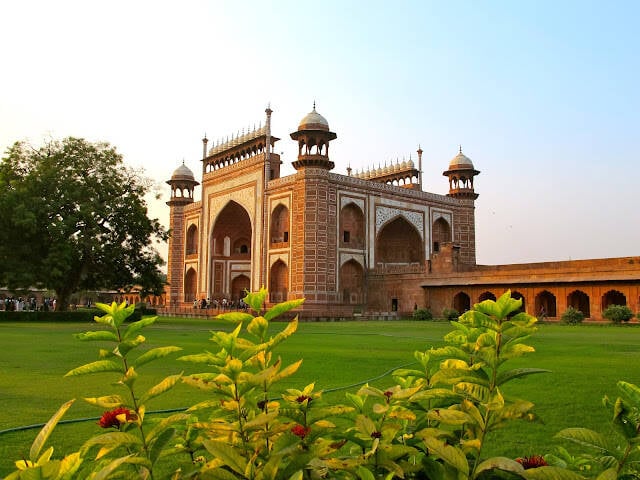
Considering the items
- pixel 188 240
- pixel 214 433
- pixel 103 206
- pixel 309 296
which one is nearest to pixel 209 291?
pixel 188 240

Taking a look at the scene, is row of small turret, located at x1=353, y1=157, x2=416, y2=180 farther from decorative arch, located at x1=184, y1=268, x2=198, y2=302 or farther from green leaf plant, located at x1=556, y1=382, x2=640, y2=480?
green leaf plant, located at x1=556, y1=382, x2=640, y2=480

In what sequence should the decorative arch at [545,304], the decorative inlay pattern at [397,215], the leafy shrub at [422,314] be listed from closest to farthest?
the decorative arch at [545,304], the leafy shrub at [422,314], the decorative inlay pattern at [397,215]

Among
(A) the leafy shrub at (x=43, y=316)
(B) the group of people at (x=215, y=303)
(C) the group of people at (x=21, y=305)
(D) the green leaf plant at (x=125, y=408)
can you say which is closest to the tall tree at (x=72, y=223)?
(A) the leafy shrub at (x=43, y=316)

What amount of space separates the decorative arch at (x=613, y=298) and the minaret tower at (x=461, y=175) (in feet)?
43.6

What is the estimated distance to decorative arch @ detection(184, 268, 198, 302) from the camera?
117 feet

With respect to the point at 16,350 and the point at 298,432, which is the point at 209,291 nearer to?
the point at 16,350

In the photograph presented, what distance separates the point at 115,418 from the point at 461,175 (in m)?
33.6

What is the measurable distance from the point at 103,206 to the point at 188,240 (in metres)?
17.6

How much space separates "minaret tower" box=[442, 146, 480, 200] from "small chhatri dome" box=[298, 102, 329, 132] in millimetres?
9571

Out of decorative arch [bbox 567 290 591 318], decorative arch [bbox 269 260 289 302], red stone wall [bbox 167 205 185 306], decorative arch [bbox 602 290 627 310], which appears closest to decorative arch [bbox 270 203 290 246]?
decorative arch [bbox 269 260 289 302]

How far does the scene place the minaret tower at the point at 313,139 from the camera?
26.7m

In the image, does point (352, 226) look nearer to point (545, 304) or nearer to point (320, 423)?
point (545, 304)

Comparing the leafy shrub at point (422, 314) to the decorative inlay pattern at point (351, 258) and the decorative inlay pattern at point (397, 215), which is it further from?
the decorative inlay pattern at point (397, 215)

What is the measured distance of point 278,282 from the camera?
1131 inches
